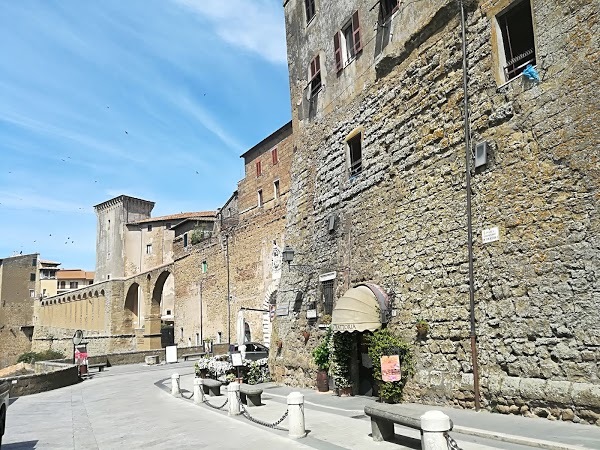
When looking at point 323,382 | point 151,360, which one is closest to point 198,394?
point 323,382

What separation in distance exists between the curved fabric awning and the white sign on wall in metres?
2.66

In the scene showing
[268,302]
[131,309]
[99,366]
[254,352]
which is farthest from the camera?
[131,309]

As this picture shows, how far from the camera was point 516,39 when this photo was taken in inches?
332

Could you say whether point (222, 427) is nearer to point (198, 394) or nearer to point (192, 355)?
point (198, 394)

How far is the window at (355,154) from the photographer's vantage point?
12309 millimetres

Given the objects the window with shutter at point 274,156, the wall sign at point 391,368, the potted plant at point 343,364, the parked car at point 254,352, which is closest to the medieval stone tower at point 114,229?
the window with shutter at point 274,156

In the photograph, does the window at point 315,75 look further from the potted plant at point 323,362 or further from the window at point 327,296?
the potted plant at point 323,362

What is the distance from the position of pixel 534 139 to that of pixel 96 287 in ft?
163

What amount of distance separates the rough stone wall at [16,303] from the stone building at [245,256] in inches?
1460

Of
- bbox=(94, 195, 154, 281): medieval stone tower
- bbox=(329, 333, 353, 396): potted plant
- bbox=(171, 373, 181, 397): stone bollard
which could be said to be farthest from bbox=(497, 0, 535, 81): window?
bbox=(94, 195, 154, 281): medieval stone tower

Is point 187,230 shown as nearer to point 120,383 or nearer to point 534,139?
point 120,383

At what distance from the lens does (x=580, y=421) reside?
6316 millimetres

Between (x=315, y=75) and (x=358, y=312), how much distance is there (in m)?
7.07

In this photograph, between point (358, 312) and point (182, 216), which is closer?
point (358, 312)
